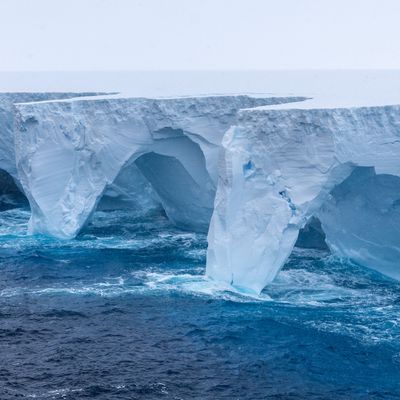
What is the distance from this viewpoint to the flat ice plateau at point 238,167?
15.2 meters

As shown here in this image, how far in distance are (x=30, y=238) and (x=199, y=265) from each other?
541 centimetres

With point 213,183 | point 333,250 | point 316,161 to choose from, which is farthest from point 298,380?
point 213,183

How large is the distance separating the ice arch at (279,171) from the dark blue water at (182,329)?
802 millimetres

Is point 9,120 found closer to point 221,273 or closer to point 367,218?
point 221,273

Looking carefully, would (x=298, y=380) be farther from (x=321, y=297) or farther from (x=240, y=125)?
(x=240, y=125)

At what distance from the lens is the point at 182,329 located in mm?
13227

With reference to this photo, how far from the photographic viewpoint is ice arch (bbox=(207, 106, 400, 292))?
49.6ft

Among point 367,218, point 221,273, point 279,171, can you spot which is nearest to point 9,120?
point 221,273

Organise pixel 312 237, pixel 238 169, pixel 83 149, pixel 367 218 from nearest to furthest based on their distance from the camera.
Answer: pixel 238 169 < pixel 367 218 < pixel 312 237 < pixel 83 149

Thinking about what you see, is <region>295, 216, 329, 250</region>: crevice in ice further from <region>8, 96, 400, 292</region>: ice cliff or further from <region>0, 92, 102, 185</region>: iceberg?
<region>0, 92, 102, 185</region>: iceberg

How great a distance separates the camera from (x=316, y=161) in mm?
15219

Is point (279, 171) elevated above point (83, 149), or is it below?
above

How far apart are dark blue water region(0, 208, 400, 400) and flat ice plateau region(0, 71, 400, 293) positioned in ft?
3.07

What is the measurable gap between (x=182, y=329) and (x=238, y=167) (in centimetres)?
396
